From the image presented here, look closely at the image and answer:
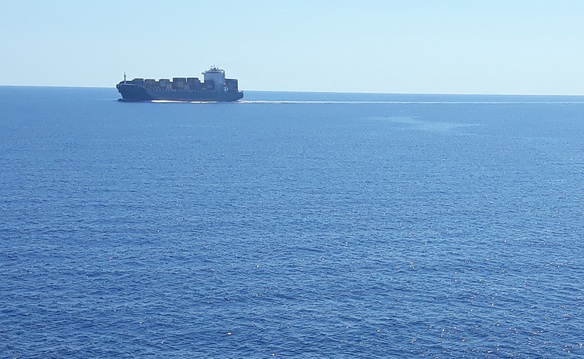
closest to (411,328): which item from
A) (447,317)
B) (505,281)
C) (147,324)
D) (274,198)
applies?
(447,317)

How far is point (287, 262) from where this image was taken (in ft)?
236

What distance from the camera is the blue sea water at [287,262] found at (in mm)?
54219

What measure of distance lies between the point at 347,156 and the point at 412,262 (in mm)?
87706

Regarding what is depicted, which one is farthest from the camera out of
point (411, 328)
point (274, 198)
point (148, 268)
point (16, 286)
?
point (274, 198)

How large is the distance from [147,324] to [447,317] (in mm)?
25223

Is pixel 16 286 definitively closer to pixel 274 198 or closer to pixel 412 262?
pixel 412 262

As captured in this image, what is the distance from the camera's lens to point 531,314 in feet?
193

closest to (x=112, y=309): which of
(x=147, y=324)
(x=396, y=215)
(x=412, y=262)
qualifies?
(x=147, y=324)

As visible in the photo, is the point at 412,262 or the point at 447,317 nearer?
the point at 447,317

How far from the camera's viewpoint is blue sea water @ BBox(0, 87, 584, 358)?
54219mm

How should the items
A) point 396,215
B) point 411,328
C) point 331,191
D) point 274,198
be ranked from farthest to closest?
point 331,191, point 274,198, point 396,215, point 411,328

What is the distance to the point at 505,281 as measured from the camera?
A: 220 feet

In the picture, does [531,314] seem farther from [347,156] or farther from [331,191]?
[347,156]

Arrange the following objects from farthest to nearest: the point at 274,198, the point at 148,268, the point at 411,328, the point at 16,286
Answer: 1. the point at 274,198
2. the point at 148,268
3. the point at 16,286
4. the point at 411,328
